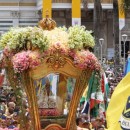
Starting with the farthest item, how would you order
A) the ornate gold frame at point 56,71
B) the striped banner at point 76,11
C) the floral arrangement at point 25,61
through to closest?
1. the striped banner at point 76,11
2. the ornate gold frame at point 56,71
3. the floral arrangement at point 25,61

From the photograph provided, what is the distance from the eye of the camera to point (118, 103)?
18.4 feet

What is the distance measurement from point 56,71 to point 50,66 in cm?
10

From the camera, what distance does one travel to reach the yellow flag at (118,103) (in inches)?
216

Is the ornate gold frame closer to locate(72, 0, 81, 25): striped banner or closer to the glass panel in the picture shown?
the glass panel

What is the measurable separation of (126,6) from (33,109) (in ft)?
66.6

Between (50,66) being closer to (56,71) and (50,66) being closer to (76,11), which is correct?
(56,71)

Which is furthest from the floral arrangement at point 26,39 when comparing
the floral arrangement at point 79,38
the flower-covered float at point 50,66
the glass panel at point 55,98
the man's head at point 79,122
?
the man's head at point 79,122

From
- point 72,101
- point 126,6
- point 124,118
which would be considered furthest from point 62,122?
point 126,6

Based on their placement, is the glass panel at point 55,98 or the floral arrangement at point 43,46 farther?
the glass panel at point 55,98

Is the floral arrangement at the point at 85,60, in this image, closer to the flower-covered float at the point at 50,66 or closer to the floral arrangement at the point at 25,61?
the flower-covered float at the point at 50,66

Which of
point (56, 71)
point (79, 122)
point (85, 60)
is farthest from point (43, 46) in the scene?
point (79, 122)

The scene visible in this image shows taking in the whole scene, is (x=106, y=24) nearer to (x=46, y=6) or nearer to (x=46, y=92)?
(x=46, y=6)

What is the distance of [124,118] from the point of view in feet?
16.1

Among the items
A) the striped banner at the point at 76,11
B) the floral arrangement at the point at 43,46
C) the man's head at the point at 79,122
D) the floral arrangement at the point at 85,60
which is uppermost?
the striped banner at the point at 76,11
